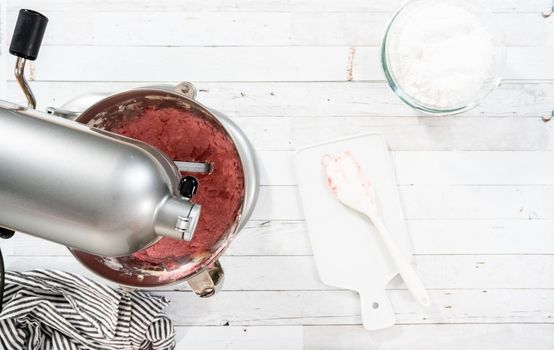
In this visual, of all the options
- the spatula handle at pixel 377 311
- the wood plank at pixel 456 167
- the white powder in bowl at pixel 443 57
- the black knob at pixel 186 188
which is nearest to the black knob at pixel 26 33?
the black knob at pixel 186 188

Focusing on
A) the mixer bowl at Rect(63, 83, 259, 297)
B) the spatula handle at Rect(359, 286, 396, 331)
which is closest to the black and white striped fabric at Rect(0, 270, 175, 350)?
the mixer bowl at Rect(63, 83, 259, 297)

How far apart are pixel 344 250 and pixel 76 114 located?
0.46 m

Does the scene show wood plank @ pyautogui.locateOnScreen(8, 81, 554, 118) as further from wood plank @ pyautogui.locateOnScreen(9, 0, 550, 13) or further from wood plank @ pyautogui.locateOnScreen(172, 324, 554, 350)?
wood plank @ pyautogui.locateOnScreen(172, 324, 554, 350)

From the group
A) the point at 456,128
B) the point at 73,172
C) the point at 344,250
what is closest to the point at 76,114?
the point at 73,172

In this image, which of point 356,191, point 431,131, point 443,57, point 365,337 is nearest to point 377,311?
point 365,337

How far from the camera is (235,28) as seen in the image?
852 millimetres

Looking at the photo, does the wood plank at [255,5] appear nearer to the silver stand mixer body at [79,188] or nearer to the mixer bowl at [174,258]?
the mixer bowl at [174,258]

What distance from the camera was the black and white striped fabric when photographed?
785mm

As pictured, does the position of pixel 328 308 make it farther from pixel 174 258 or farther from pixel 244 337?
pixel 174 258

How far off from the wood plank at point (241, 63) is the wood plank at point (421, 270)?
30 centimetres

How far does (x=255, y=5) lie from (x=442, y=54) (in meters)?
0.31

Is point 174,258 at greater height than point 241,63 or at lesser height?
lesser

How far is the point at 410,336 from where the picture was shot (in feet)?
A: 2.87

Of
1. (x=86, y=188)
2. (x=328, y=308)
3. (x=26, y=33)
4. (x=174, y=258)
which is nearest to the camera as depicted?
(x=86, y=188)
